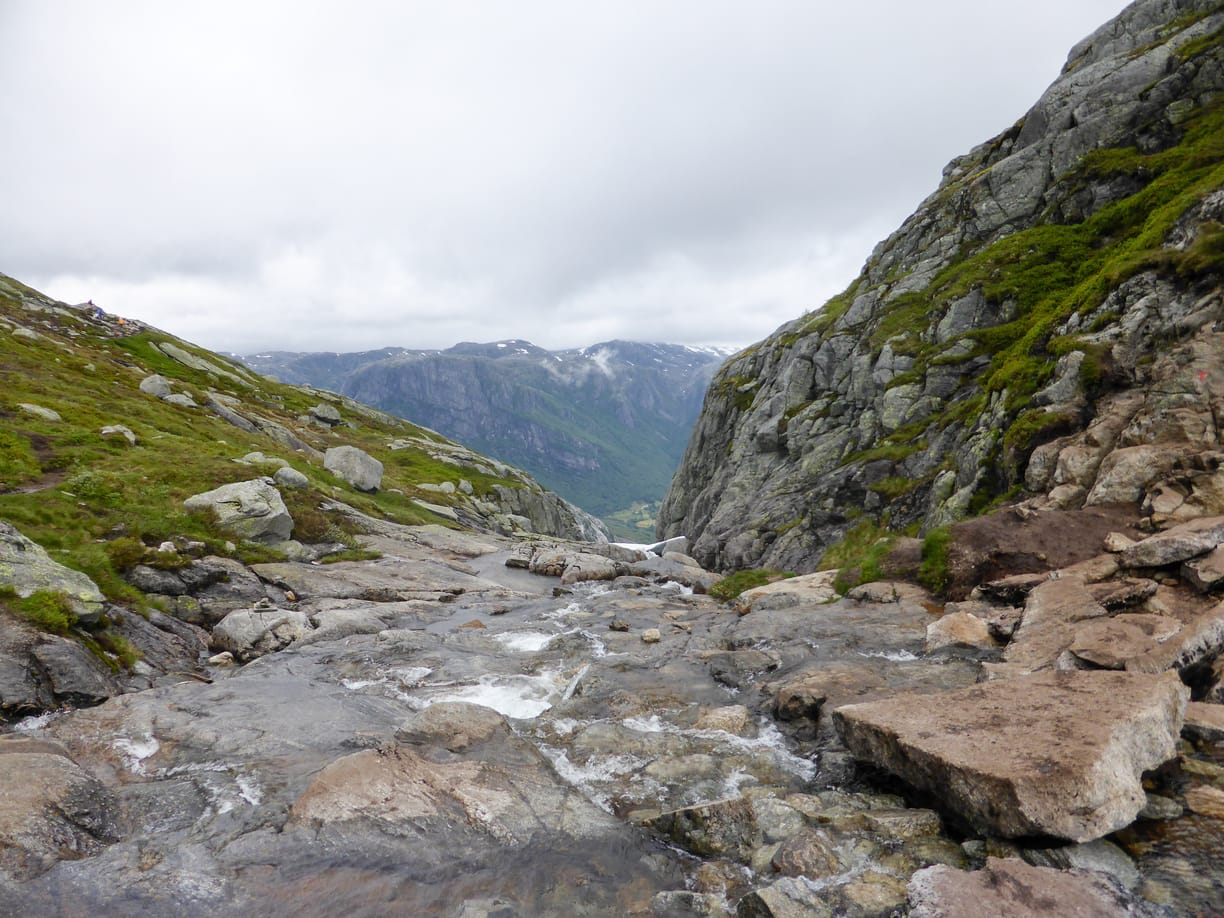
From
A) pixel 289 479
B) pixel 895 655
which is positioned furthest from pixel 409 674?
pixel 289 479

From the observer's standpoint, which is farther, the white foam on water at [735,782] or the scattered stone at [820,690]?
the scattered stone at [820,690]

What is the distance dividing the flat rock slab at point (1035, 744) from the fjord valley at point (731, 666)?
7 centimetres

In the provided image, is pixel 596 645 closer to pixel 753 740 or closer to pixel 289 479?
pixel 753 740

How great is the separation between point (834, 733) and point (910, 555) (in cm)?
1635


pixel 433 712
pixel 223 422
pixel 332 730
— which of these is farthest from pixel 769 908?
pixel 223 422

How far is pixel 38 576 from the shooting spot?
59.0 feet

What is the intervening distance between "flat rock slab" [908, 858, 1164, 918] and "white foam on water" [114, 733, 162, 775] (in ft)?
51.2

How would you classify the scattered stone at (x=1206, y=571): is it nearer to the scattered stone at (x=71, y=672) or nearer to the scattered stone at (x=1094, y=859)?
the scattered stone at (x=1094, y=859)

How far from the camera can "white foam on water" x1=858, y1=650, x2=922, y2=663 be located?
18.2 m

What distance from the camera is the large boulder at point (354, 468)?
75.7m

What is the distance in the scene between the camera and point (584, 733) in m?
15.8

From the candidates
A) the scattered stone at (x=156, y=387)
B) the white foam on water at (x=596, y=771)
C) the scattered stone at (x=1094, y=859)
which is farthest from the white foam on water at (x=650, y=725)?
the scattered stone at (x=156, y=387)

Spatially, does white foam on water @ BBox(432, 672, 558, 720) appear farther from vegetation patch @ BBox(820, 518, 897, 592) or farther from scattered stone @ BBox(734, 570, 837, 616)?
vegetation patch @ BBox(820, 518, 897, 592)

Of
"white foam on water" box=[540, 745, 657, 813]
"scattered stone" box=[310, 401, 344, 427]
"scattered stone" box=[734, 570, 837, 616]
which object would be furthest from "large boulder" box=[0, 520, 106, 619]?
"scattered stone" box=[310, 401, 344, 427]
